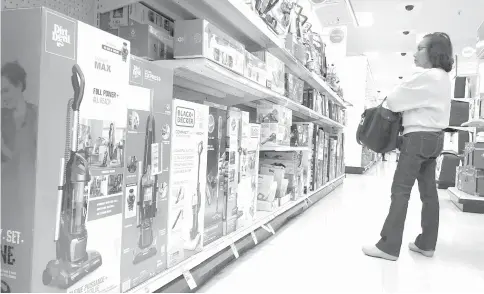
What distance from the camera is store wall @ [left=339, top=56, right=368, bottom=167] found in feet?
30.5

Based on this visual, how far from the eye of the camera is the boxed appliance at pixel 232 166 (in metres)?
1.85

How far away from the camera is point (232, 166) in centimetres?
193

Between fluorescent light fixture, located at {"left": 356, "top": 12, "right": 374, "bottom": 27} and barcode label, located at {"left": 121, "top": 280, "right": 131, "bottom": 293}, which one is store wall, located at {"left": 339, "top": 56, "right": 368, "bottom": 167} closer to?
fluorescent light fixture, located at {"left": 356, "top": 12, "right": 374, "bottom": 27}

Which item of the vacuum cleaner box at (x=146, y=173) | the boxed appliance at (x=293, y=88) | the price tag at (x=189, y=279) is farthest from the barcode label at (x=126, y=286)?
the boxed appliance at (x=293, y=88)

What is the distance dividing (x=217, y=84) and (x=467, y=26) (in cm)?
944

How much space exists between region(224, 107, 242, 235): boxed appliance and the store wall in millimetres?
7769

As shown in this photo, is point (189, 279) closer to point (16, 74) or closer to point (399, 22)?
point (16, 74)

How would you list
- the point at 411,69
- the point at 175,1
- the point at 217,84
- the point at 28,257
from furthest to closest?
the point at 411,69 → the point at 217,84 → the point at 175,1 → the point at 28,257

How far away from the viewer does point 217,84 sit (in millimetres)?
2305

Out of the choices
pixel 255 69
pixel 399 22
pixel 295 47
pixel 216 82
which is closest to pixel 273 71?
pixel 255 69

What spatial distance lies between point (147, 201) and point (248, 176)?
3.26ft

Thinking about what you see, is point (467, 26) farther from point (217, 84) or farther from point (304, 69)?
point (217, 84)

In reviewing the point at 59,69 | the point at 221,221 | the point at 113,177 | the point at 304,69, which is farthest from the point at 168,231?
the point at 304,69

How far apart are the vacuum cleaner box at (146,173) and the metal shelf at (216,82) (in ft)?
0.85
